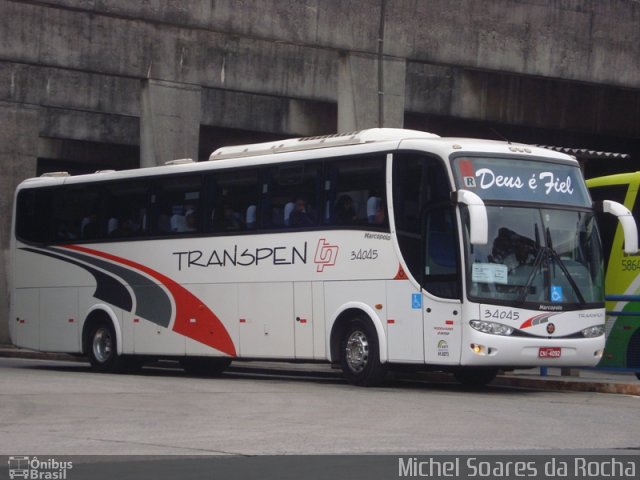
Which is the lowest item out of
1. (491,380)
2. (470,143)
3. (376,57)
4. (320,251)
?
(491,380)

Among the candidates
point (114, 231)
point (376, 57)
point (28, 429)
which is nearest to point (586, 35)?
point (376, 57)

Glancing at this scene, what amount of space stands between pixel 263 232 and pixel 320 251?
4.29 ft

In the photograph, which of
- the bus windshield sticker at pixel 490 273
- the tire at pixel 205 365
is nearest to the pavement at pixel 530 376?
the tire at pixel 205 365

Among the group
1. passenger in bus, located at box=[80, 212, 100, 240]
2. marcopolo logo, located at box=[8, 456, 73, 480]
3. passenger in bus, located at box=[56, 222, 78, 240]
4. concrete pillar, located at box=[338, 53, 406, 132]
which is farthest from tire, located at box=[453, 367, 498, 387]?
marcopolo logo, located at box=[8, 456, 73, 480]

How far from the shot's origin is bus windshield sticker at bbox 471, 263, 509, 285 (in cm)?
1831

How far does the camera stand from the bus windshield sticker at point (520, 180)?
737 inches

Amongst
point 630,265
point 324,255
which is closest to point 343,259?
point 324,255

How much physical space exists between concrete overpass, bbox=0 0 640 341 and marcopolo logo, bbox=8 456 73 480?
55.3 feet

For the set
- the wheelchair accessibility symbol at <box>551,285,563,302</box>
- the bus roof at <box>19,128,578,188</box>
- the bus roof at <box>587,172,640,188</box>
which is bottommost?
the wheelchair accessibility symbol at <box>551,285,563,302</box>

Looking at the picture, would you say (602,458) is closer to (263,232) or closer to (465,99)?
(263,232)

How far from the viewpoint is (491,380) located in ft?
68.6

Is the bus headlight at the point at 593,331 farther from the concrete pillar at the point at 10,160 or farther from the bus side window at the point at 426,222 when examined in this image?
the concrete pillar at the point at 10,160

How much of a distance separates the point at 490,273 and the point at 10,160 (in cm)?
1729

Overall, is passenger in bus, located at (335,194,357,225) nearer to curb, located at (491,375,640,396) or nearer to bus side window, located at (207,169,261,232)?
bus side window, located at (207,169,261,232)
